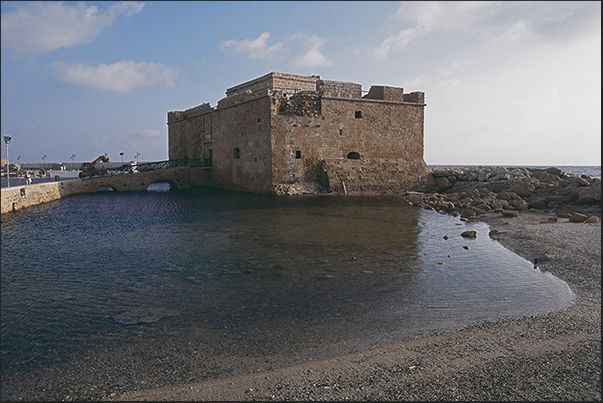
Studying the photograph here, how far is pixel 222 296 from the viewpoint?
589cm

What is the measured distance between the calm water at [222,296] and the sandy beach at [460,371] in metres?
0.28

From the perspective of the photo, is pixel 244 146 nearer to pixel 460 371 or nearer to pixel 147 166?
pixel 147 166

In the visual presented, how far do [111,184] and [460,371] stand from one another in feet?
80.7

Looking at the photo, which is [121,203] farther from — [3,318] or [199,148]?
[3,318]

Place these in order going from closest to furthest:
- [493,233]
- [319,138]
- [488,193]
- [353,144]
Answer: [493,233] < [488,193] < [319,138] < [353,144]

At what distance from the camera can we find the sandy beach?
3277 mm

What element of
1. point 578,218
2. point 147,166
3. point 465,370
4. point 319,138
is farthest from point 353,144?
point 465,370

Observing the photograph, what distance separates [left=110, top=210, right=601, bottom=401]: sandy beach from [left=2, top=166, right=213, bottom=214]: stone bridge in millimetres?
15722

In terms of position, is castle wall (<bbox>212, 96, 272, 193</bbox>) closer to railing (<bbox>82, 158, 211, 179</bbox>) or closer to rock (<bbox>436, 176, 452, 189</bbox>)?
railing (<bbox>82, 158, 211, 179</bbox>)

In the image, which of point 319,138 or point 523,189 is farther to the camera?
point 319,138

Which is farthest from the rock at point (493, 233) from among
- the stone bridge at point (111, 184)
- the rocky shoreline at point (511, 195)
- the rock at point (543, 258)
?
the stone bridge at point (111, 184)

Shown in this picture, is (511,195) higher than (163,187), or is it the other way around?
(511,195)

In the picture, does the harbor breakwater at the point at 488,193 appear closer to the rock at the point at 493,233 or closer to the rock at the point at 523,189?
the rock at the point at 523,189

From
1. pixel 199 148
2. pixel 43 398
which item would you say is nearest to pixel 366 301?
pixel 43 398
